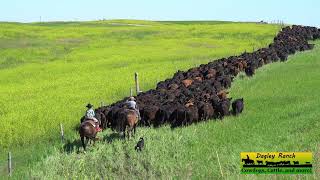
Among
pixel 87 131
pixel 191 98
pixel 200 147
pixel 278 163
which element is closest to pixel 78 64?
pixel 191 98

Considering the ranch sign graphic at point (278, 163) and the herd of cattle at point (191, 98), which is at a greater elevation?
the ranch sign graphic at point (278, 163)

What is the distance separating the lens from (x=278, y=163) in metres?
10.6

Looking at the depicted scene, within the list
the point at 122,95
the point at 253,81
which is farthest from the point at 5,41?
the point at 253,81

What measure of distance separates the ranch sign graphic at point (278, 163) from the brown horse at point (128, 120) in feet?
30.9

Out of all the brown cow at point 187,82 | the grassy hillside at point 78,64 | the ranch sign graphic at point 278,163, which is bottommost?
the grassy hillside at point 78,64

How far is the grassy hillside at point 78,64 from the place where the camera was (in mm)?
27312

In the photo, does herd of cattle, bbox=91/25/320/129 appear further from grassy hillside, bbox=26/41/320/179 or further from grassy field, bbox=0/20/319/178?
grassy field, bbox=0/20/319/178

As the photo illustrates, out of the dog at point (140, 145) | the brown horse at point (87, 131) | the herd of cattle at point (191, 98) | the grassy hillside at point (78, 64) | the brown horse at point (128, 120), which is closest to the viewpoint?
the dog at point (140, 145)

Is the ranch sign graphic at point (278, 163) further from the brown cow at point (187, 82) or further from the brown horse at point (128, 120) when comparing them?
the brown cow at point (187, 82)

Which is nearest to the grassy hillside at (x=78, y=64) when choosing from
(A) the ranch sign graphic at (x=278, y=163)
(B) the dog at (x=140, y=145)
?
(B) the dog at (x=140, y=145)

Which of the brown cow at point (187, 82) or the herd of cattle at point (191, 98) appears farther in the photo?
the brown cow at point (187, 82)

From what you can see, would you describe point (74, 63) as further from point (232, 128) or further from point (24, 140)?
point (232, 128)

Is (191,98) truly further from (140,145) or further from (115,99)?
(140,145)

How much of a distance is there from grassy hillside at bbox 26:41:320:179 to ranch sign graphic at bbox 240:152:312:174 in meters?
1.70
